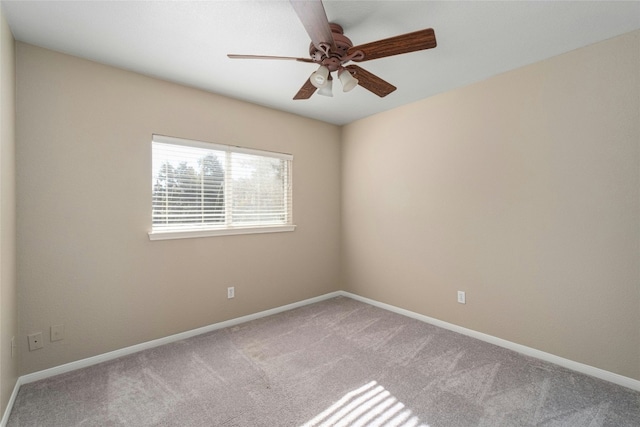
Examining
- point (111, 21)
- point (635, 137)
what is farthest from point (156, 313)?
point (635, 137)

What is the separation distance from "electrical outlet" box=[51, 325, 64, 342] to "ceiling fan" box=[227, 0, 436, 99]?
2365 millimetres

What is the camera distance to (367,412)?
179 cm

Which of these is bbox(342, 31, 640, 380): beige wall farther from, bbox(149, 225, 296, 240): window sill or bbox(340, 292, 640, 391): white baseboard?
bbox(149, 225, 296, 240): window sill

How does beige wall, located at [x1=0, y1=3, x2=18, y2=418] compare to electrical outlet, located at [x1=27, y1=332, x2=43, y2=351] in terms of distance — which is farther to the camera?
electrical outlet, located at [x1=27, y1=332, x2=43, y2=351]

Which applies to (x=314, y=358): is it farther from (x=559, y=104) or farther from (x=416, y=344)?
(x=559, y=104)

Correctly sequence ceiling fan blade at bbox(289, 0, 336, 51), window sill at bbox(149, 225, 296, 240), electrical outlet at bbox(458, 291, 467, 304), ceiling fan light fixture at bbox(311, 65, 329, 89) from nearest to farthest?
1. ceiling fan blade at bbox(289, 0, 336, 51)
2. ceiling fan light fixture at bbox(311, 65, 329, 89)
3. window sill at bbox(149, 225, 296, 240)
4. electrical outlet at bbox(458, 291, 467, 304)

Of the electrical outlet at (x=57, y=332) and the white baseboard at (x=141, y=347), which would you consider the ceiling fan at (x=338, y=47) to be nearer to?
the electrical outlet at (x=57, y=332)

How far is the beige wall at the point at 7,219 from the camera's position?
168 cm

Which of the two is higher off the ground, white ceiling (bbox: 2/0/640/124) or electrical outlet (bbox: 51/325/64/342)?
white ceiling (bbox: 2/0/640/124)

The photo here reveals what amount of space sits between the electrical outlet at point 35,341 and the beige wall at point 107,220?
0.11ft

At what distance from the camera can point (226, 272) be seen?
309cm

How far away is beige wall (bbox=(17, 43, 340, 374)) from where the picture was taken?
2125 millimetres

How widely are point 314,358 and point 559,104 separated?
2.85 meters

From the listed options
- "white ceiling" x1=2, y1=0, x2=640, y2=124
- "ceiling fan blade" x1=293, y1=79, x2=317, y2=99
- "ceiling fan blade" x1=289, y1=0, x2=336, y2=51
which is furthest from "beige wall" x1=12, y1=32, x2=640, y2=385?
"ceiling fan blade" x1=289, y1=0, x2=336, y2=51
